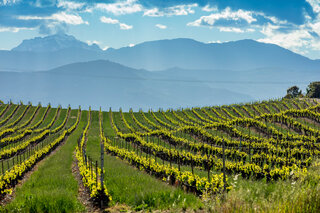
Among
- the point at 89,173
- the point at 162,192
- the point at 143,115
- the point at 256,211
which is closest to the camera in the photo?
the point at 256,211

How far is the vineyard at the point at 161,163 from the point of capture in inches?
448

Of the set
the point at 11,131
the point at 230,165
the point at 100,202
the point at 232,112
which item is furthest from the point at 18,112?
the point at 100,202

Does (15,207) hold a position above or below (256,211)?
below

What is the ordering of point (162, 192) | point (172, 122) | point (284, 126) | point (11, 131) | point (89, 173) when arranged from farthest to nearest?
Answer: point (172, 122)
point (11, 131)
point (284, 126)
point (89, 173)
point (162, 192)

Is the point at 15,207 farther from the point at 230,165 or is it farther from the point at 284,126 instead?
the point at 284,126

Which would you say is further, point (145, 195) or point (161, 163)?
point (161, 163)

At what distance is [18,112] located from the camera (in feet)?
262

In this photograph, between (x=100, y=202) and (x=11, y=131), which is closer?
(x=100, y=202)

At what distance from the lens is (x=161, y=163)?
24344 mm

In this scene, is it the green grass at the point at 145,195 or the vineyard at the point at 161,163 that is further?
the vineyard at the point at 161,163

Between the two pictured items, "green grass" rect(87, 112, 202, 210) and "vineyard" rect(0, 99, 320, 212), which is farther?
"vineyard" rect(0, 99, 320, 212)

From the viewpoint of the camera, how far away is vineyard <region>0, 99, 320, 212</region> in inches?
448

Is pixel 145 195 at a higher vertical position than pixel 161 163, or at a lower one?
higher

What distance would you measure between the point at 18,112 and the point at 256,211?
272 ft
